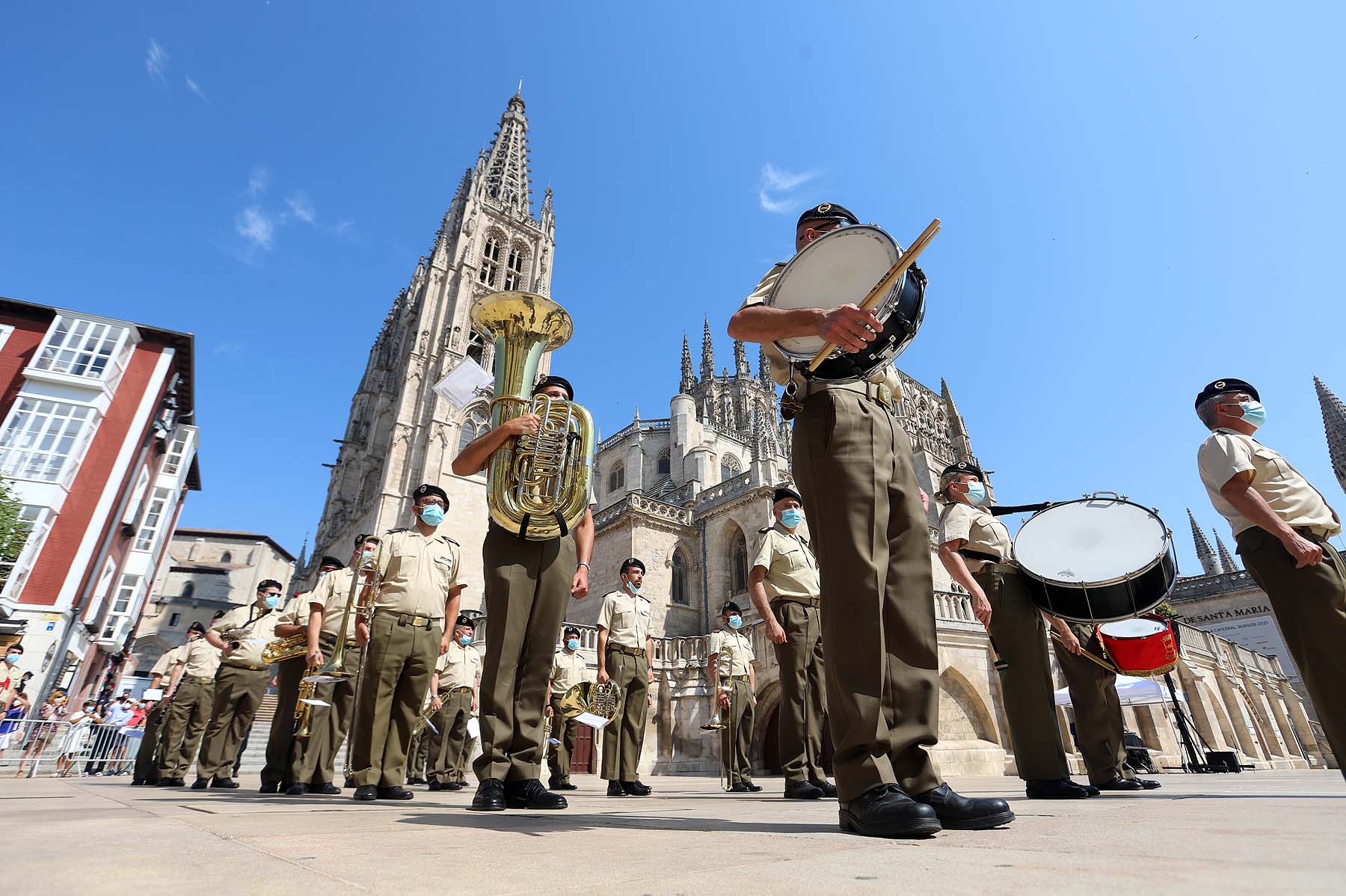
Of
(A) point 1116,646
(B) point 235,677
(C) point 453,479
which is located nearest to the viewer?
(A) point 1116,646

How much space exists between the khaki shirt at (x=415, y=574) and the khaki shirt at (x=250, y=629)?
257 centimetres

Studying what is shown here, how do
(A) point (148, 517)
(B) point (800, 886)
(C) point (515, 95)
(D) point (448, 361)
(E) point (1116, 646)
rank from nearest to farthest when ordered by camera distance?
(B) point (800, 886) < (E) point (1116, 646) < (A) point (148, 517) < (D) point (448, 361) < (C) point (515, 95)

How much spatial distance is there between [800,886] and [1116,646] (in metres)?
4.77

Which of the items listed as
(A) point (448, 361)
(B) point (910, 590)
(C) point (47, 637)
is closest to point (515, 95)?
(A) point (448, 361)

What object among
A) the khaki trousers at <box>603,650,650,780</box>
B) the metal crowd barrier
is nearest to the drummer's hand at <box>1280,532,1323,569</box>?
the khaki trousers at <box>603,650,650,780</box>

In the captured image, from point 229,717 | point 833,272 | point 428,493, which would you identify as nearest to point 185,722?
point 229,717

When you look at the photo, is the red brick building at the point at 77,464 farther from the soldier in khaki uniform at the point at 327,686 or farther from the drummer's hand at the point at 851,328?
the drummer's hand at the point at 851,328

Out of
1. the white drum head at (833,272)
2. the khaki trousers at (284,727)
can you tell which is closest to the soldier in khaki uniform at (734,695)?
the khaki trousers at (284,727)

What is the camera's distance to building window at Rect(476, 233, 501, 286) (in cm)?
3662

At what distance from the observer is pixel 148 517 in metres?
25.9

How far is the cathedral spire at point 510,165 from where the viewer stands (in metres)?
41.7

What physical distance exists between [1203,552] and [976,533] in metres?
52.5

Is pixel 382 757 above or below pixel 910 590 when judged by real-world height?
below

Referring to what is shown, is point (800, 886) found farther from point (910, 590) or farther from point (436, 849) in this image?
point (910, 590)
